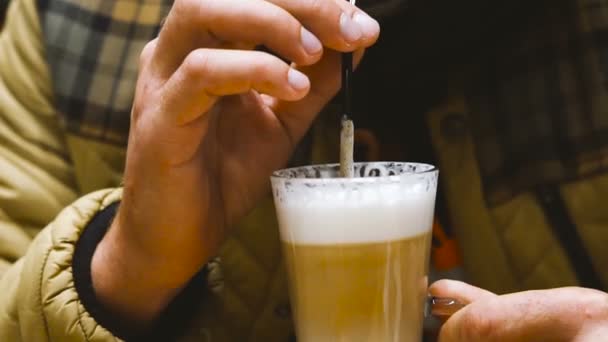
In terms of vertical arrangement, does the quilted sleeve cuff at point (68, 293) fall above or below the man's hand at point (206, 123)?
below

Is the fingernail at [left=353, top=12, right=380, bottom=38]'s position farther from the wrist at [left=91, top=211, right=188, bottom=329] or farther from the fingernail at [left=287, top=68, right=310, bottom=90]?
the wrist at [left=91, top=211, right=188, bottom=329]

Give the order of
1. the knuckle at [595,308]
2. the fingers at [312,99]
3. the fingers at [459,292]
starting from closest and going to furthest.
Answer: the knuckle at [595,308] < the fingers at [459,292] < the fingers at [312,99]

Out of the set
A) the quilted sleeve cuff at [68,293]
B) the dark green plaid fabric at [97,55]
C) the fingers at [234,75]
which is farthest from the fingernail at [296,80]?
the dark green plaid fabric at [97,55]

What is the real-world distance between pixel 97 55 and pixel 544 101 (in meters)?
0.79

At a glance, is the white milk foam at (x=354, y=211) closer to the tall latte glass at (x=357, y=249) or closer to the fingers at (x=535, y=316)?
the tall latte glass at (x=357, y=249)

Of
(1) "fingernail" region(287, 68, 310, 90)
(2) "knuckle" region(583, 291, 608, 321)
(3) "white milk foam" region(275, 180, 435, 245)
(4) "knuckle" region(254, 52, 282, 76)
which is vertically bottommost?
(2) "knuckle" region(583, 291, 608, 321)

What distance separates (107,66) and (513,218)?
756 millimetres

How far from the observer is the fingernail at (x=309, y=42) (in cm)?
74

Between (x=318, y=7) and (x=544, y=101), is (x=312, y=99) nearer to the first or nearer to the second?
(x=318, y=7)

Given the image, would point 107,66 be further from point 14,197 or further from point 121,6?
point 14,197

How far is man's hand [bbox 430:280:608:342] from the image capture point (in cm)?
65

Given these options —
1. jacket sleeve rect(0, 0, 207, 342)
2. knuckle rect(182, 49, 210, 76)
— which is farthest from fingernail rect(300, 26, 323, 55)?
jacket sleeve rect(0, 0, 207, 342)

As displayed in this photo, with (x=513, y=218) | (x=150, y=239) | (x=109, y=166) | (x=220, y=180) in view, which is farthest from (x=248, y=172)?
(x=513, y=218)

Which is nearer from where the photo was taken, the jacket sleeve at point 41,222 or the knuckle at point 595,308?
the knuckle at point 595,308
